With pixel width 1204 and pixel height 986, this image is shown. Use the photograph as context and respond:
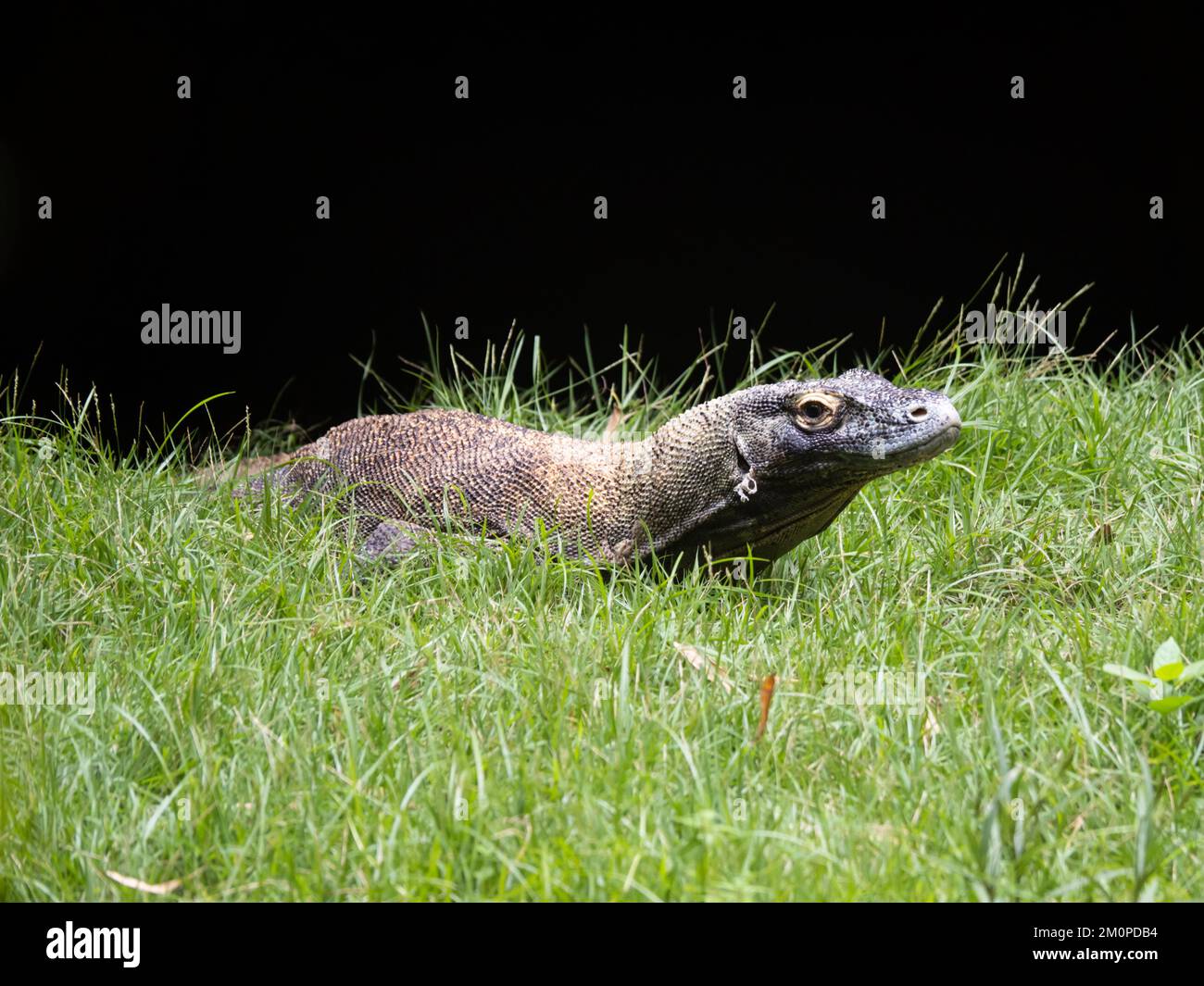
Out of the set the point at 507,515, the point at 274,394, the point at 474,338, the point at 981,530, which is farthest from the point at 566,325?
the point at 981,530

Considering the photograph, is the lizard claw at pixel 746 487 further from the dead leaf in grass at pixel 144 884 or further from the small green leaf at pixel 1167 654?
the dead leaf in grass at pixel 144 884

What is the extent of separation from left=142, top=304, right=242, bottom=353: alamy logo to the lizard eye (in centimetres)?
374

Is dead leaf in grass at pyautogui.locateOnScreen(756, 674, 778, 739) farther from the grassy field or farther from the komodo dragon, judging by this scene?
the komodo dragon

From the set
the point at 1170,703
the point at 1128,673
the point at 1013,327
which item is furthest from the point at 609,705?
the point at 1013,327

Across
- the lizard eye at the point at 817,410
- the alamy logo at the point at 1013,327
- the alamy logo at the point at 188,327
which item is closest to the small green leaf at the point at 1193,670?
the lizard eye at the point at 817,410

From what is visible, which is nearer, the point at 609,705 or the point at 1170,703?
the point at 1170,703

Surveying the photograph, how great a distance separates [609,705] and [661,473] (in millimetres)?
1640

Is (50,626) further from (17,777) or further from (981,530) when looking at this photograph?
(981,530)

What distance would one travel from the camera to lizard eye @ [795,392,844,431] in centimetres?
513

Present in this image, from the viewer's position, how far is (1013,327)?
24.3 feet
